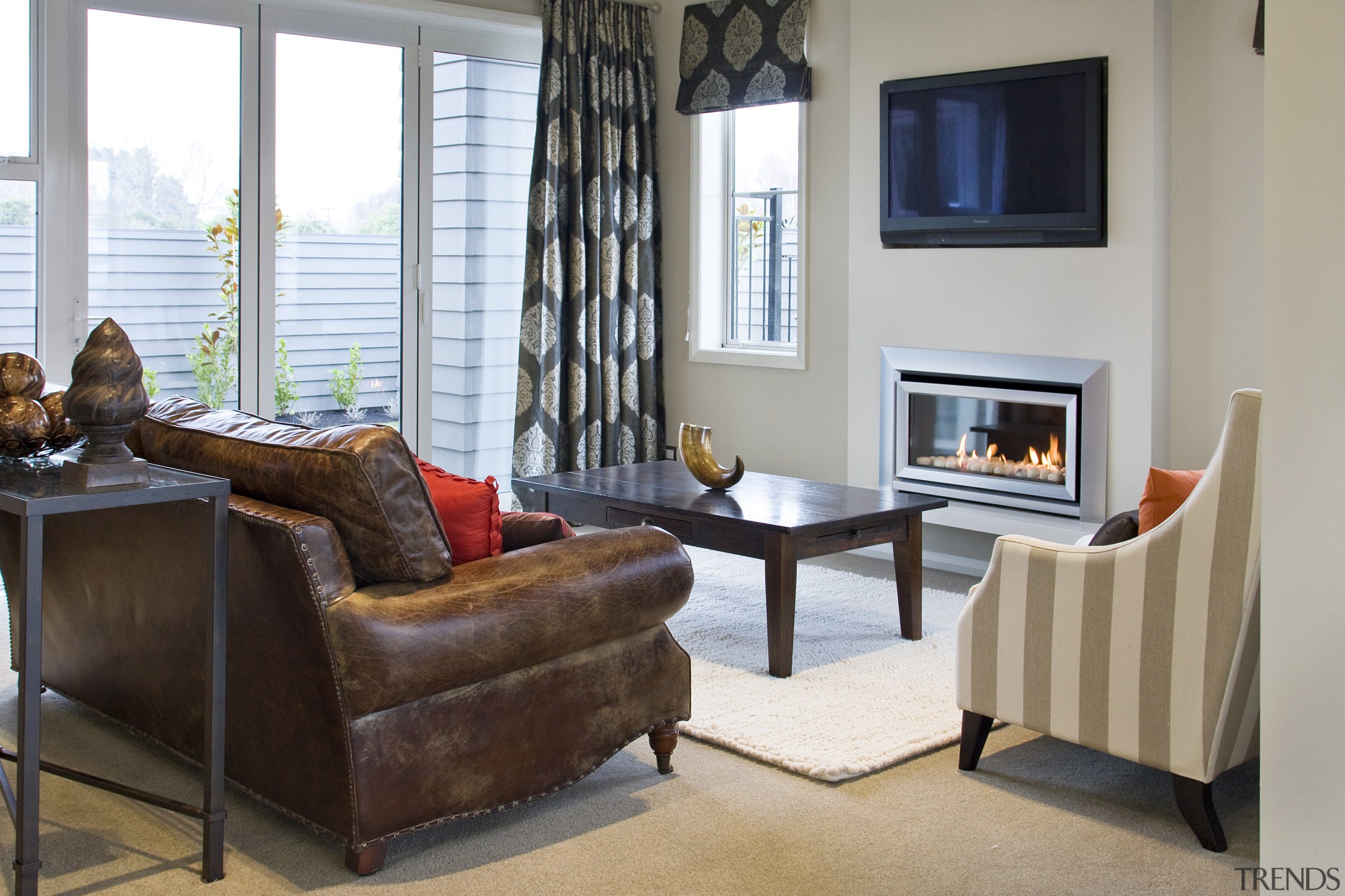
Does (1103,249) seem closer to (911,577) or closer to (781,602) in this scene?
(911,577)

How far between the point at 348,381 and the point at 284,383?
310 millimetres

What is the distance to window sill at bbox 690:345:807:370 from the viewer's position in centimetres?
586

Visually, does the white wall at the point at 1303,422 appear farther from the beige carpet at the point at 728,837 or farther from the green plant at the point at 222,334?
the green plant at the point at 222,334

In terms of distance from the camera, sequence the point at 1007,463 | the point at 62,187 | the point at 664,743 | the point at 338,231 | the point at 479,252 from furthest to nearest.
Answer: the point at 479,252 < the point at 338,231 < the point at 1007,463 < the point at 62,187 < the point at 664,743

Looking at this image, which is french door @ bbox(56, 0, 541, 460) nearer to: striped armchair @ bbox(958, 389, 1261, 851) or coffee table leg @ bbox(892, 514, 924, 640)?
coffee table leg @ bbox(892, 514, 924, 640)

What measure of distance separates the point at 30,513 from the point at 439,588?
73 cm

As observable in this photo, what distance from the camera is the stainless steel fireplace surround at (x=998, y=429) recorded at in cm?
467

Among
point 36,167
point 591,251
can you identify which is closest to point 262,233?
point 36,167

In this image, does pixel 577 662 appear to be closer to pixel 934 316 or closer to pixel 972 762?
pixel 972 762

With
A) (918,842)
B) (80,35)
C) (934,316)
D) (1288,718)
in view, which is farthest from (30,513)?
(934,316)

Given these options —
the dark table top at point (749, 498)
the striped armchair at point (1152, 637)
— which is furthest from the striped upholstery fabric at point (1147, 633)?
the dark table top at point (749, 498)

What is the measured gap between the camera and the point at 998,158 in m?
4.86

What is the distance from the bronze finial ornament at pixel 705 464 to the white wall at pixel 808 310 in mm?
1467

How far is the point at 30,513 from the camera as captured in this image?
6.84 ft
